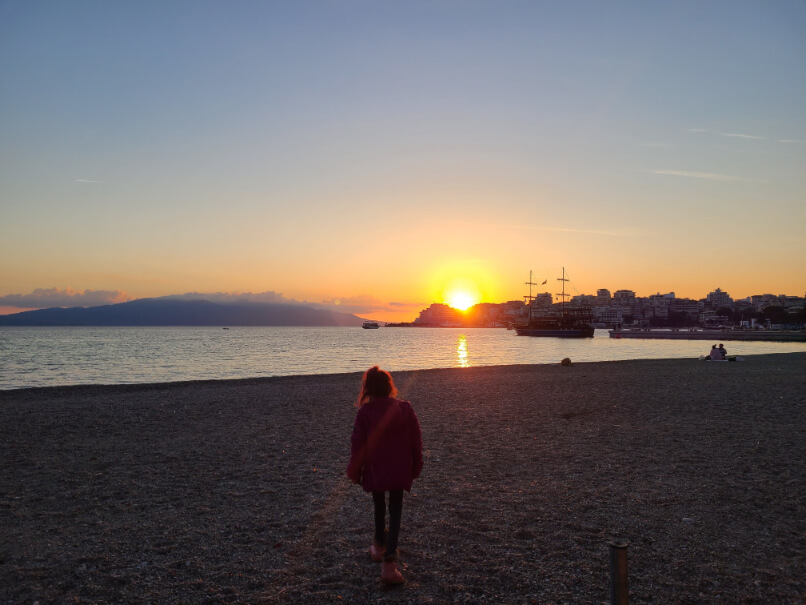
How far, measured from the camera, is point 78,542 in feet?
18.9

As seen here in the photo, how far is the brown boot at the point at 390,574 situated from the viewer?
465 cm

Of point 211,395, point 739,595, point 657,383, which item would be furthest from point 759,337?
point 739,595

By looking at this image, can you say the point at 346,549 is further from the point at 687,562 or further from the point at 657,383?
the point at 657,383

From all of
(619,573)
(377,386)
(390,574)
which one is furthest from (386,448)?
(619,573)

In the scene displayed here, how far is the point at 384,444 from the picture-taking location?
4738mm

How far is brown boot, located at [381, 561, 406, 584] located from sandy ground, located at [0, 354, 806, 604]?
71 mm

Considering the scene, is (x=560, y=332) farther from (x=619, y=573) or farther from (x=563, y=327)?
(x=619, y=573)

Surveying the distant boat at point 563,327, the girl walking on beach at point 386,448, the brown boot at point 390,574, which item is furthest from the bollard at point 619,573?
the distant boat at point 563,327

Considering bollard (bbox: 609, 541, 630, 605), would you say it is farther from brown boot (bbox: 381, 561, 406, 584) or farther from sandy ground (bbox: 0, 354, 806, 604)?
brown boot (bbox: 381, 561, 406, 584)

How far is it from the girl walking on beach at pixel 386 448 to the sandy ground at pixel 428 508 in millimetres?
473

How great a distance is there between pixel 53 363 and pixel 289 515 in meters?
44.1

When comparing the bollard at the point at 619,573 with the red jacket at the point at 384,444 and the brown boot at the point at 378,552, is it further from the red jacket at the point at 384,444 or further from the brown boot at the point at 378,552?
the brown boot at the point at 378,552

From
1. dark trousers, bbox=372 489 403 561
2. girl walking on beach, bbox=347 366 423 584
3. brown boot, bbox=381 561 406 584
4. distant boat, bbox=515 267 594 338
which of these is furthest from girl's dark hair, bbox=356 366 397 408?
distant boat, bbox=515 267 594 338

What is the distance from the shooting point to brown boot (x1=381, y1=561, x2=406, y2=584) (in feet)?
15.3
